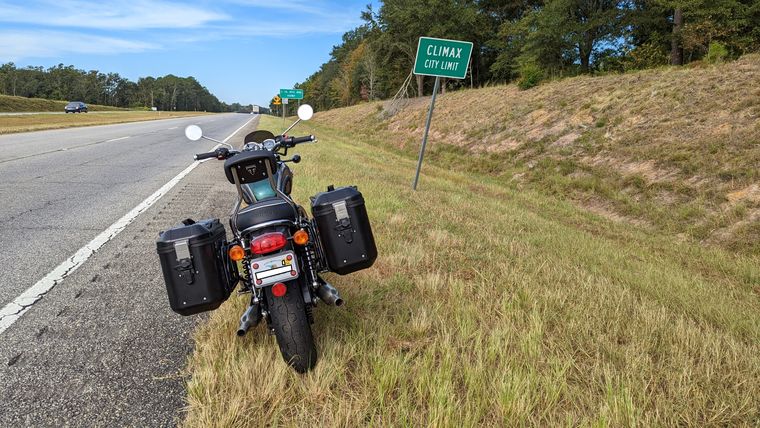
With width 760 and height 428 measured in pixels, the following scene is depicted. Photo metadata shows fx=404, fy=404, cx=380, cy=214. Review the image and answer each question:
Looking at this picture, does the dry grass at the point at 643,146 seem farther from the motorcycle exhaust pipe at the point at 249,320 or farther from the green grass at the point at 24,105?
the green grass at the point at 24,105

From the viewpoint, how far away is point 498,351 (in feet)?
7.97

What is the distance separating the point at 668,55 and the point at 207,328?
26.7 m

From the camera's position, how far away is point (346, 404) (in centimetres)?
200


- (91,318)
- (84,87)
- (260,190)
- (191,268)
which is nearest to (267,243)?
(191,268)

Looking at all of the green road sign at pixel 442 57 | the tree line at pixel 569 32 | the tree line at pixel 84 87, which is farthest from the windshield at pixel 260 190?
the tree line at pixel 84 87

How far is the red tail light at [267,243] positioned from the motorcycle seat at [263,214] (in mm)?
157

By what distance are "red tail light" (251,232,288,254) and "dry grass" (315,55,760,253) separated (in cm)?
717

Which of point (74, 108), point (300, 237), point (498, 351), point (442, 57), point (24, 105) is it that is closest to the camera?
point (300, 237)

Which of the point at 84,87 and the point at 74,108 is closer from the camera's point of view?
the point at 74,108

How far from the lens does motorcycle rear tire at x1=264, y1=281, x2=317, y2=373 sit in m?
2.20

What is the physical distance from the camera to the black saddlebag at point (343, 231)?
8.01 feet

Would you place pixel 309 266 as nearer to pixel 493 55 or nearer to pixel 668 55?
pixel 668 55

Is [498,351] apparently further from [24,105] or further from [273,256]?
[24,105]

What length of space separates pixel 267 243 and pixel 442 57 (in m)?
7.76
